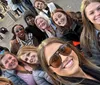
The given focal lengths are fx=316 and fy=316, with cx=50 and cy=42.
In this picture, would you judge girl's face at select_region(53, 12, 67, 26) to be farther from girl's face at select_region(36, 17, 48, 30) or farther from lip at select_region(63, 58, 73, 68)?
lip at select_region(63, 58, 73, 68)

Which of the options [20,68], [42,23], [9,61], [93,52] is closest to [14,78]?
[20,68]

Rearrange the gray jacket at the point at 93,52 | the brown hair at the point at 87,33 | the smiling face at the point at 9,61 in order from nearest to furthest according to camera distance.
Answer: the brown hair at the point at 87,33 → the gray jacket at the point at 93,52 → the smiling face at the point at 9,61

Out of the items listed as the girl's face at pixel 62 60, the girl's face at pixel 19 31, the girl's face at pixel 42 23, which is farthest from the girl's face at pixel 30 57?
the girl's face at pixel 19 31

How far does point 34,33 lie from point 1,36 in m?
5.46

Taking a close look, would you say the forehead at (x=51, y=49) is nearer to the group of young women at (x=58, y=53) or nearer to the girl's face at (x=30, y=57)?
the group of young women at (x=58, y=53)

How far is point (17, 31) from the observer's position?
6938mm

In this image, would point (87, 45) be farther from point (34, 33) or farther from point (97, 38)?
point (34, 33)

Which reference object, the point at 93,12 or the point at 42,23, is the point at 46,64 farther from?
the point at 42,23

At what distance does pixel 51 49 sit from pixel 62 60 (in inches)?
6.6

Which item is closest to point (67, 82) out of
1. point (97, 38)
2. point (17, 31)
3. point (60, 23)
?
point (97, 38)

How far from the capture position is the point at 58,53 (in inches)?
130

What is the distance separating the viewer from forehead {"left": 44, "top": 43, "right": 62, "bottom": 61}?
3.32 metres

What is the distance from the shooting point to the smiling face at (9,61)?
5.25 m

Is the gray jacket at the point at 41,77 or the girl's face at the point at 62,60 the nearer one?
the girl's face at the point at 62,60
